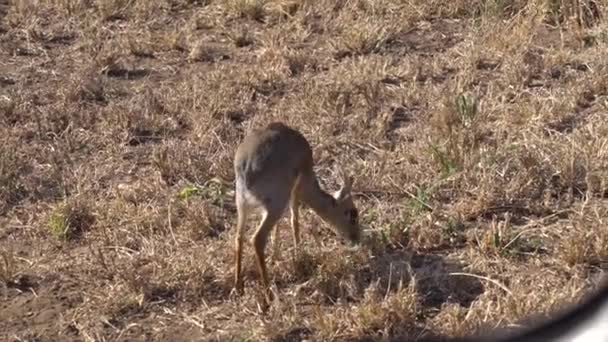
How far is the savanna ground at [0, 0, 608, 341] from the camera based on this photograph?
592 centimetres

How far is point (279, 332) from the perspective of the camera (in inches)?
219

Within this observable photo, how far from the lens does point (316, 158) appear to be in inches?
309

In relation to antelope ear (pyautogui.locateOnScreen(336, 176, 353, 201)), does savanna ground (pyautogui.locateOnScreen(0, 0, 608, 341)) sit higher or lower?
lower

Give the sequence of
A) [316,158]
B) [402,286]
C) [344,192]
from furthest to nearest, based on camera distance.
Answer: [316,158], [344,192], [402,286]

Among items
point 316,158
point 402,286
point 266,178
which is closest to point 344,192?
point 266,178

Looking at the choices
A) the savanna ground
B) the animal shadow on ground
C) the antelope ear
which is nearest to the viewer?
the animal shadow on ground

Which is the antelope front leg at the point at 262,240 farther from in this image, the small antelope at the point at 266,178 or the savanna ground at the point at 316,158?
the savanna ground at the point at 316,158

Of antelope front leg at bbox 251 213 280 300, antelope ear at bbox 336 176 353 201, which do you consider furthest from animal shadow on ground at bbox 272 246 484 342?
antelope ear at bbox 336 176 353 201

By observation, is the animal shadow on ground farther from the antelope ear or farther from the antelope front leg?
the antelope ear

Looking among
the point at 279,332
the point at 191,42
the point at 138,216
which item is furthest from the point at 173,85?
the point at 279,332

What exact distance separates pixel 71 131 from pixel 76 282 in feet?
7.67

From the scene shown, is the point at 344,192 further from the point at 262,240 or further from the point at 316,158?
the point at 316,158

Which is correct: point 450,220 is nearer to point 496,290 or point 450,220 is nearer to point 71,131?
point 496,290

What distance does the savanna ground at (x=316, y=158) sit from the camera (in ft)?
19.4
